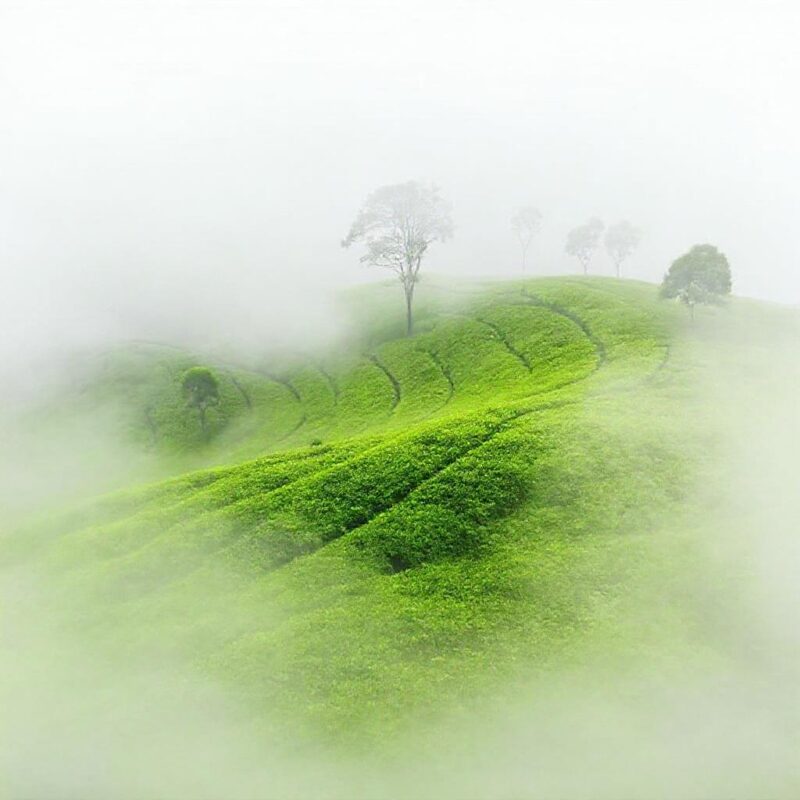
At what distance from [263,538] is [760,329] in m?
68.5

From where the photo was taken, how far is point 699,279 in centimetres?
7838

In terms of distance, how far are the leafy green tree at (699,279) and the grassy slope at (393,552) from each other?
20365 mm

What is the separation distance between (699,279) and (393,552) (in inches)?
2427

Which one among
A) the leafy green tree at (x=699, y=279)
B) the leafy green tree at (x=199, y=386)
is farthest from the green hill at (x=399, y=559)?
the leafy green tree at (x=199, y=386)

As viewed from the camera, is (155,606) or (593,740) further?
(155,606)

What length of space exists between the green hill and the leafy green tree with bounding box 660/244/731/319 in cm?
1826

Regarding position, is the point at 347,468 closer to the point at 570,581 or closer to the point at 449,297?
the point at 570,581

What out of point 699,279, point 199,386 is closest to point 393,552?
point 699,279

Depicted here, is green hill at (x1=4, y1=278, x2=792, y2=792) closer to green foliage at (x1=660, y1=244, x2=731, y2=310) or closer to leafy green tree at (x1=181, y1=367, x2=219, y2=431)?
green foliage at (x1=660, y1=244, x2=731, y2=310)

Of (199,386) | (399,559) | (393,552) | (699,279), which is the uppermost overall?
(699,279)

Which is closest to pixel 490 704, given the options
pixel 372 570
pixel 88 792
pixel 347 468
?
pixel 372 570

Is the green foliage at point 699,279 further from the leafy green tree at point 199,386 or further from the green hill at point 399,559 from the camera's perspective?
the leafy green tree at point 199,386

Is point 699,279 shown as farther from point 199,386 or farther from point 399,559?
point 199,386

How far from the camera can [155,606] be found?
3447cm
